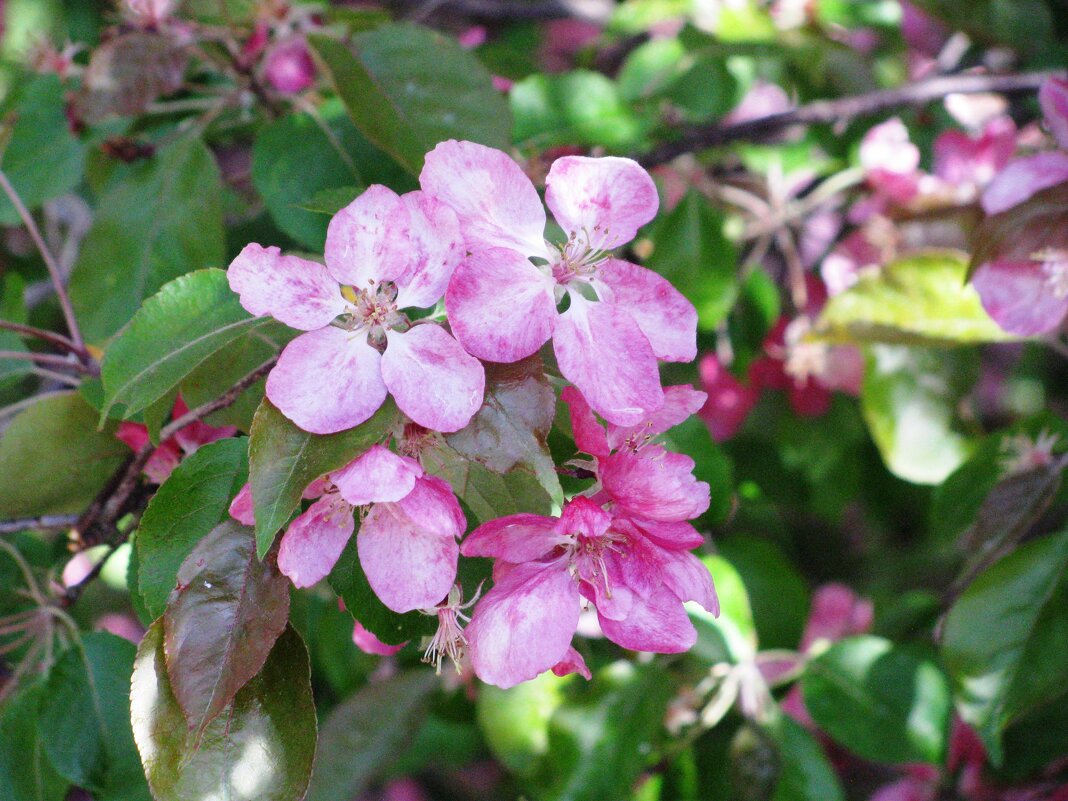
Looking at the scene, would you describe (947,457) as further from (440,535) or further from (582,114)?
(440,535)

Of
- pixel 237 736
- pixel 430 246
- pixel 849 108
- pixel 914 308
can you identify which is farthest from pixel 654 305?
pixel 849 108

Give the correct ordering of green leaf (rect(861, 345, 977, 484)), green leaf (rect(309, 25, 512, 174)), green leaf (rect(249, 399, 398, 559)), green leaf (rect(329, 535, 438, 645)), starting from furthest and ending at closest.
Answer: green leaf (rect(861, 345, 977, 484)), green leaf (rect(309, 25, 512, 174)), green leaf (rect(329, 535, 438, 645)), green leaf (rect(249, 399, 398, 559))

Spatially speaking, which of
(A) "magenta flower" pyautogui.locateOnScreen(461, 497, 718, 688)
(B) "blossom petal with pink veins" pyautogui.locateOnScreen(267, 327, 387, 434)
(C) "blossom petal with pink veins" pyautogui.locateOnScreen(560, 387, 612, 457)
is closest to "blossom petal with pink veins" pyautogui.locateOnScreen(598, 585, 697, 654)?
(A) "magenta flower" pyautogui.locateOnScreen(461, 497, 718, 688)

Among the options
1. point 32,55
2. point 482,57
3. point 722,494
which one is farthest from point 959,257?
point 32,55

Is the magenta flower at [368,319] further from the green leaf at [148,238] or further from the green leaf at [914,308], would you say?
the green leaf at [914,308]

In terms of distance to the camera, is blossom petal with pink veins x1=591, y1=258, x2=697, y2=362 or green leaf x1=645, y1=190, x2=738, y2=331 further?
green leaf x1=645, y1=190, x2=738, y2=331

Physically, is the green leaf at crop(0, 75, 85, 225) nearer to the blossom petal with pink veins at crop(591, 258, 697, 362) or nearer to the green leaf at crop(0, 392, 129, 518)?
the green leaf at crop(0, 392, 129, 518)

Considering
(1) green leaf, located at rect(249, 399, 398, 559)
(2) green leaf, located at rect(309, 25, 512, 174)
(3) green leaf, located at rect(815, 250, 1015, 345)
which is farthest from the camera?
(3) green leaf, located at rect(815, 250, 1015, 345)
